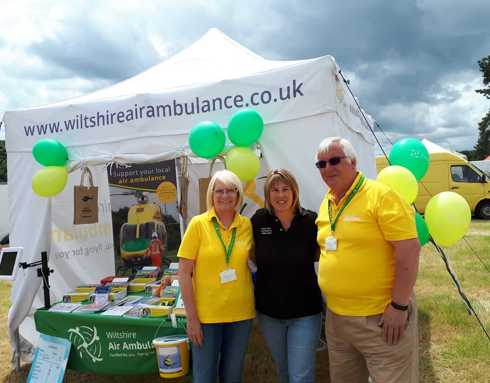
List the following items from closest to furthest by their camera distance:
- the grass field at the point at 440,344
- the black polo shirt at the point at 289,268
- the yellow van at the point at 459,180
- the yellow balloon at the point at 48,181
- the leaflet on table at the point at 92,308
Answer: the black polo shirt at the point at 289,268, the leaflet on table at the point at 92,308, the yellow balloon at the point at 48,181, the grass field at the point at 440,344, the yellow van at the point at 459,180

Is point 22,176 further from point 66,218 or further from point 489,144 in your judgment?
point 489,144

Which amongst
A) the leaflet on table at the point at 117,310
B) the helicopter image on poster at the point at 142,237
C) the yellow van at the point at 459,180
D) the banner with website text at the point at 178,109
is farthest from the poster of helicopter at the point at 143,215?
the yellow van at the point at 459,180

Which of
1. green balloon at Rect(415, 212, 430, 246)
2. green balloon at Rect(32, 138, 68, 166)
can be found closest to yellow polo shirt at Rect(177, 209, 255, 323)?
green balloon at Rect(415, 212, 430, 246)

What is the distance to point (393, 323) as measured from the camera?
170cm

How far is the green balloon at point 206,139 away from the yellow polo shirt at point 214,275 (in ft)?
2.39

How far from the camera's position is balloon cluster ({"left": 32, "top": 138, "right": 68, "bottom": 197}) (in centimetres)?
306

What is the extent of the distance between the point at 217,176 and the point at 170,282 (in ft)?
4.90

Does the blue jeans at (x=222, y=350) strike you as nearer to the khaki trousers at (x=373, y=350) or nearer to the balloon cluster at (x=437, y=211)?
the khaki trousers at (x=373, y=350)

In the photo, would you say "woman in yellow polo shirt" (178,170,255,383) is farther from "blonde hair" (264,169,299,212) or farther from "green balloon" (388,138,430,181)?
"green balloon" (388,138,430,181)

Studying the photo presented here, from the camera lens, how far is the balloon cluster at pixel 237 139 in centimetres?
262

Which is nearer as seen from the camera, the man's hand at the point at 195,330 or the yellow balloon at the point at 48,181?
the man's hand at the point at 195,330

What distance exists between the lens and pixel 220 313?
2043 millimetres

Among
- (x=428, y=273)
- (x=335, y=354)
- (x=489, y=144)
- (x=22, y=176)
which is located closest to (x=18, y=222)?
(x=22, y=176)

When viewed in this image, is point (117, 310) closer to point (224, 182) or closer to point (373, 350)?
point (224, 182)
